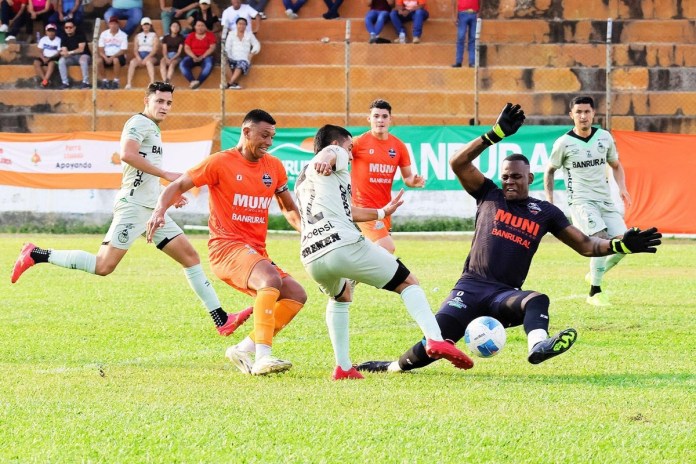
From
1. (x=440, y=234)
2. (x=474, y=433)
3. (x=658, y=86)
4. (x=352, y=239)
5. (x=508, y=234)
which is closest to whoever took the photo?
(x=474, y=433)

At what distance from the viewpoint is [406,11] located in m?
28.9

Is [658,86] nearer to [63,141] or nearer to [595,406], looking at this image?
[63,141]

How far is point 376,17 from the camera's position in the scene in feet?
94.8

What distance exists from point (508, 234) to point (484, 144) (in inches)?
30.5

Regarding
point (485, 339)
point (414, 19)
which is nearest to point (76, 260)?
point (485, 339)

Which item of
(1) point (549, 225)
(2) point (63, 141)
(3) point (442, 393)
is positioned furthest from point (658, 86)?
(3) point (442, 393)

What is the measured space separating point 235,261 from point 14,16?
22745 mm

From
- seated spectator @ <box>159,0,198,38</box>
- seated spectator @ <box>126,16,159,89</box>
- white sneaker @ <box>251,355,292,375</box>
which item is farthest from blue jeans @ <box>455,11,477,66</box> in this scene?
white sneaker @ <box>251,355,292,375</box>

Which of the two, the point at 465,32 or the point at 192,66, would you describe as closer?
the point at 465,32

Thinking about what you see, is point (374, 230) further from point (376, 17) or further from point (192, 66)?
point (376, 17)

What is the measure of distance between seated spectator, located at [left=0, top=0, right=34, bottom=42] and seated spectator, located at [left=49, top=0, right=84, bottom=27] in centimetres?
91

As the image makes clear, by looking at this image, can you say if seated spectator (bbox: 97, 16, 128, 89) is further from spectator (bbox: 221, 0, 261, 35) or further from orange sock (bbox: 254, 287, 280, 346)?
orange sock (bbox: 254, 287, 280, 346)

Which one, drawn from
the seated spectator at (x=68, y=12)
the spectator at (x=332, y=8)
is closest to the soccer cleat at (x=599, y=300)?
the spectator at (x=332, y=8)

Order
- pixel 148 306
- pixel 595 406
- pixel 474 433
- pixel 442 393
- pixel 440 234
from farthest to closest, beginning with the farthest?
1. pixel 440 234
2. pixel 148 306
3. pixel 442 393
4. pixel 595 406
5. pixel 474 433
